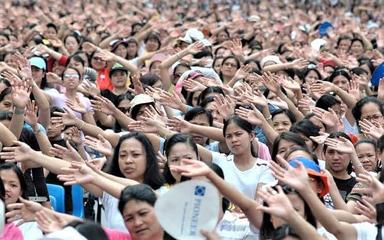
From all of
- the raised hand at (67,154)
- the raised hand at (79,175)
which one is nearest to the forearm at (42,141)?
the raised hand at (67,154)

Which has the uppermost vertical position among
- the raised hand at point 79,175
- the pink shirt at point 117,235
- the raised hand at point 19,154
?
the raised hand at point 19,154

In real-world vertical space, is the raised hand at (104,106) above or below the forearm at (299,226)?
above

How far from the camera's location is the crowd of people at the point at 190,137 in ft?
17.1

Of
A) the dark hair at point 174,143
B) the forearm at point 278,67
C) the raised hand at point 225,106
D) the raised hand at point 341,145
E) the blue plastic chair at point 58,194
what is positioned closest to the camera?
the dark hair at point 174,143

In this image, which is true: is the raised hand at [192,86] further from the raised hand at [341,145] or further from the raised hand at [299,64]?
the raised hand at [341,145]

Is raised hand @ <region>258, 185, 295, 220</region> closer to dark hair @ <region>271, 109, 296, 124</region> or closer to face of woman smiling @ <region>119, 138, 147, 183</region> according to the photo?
face of woman smiling @ <region>119, 138, 147, 183</region>

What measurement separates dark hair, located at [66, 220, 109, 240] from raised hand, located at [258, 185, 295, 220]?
2.30ft

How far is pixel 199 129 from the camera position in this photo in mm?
7605

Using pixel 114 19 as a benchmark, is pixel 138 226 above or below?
below

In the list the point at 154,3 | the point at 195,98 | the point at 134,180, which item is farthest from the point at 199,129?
the point at 154,3

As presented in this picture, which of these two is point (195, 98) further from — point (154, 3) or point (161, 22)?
point (154, 3)

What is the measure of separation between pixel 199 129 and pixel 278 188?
8.59ft

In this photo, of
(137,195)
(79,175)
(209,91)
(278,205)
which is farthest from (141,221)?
(209,91)

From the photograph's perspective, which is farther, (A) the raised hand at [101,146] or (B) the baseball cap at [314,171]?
(A) the raised hand at [101,146]
